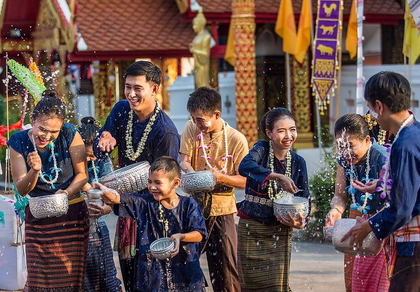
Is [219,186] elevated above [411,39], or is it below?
below

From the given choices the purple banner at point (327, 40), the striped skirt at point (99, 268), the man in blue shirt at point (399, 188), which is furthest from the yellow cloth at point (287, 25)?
the man in blue shirt at point (399, 188)

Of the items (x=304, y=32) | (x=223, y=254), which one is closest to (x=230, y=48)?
(x=304, y=32)

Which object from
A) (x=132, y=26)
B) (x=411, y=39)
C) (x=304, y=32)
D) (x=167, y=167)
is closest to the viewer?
(x=167, y=167)

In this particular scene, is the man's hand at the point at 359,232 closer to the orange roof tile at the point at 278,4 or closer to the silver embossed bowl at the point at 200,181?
the silver embossed bowl at the point at 200,181

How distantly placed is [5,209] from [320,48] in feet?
19.9

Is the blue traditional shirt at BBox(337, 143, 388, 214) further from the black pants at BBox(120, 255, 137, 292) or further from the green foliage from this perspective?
the green foliage

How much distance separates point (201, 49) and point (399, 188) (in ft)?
36.1

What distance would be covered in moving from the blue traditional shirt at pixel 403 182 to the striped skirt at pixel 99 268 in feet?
9.19

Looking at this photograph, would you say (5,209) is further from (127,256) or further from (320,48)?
(320,48)

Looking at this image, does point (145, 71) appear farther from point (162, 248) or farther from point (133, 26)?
point (133, 26)

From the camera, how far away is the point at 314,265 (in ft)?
27.4

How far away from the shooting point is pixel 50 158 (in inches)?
225

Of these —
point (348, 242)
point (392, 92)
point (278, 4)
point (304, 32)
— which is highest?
point (278, 4)

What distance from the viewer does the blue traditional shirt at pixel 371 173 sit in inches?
212
